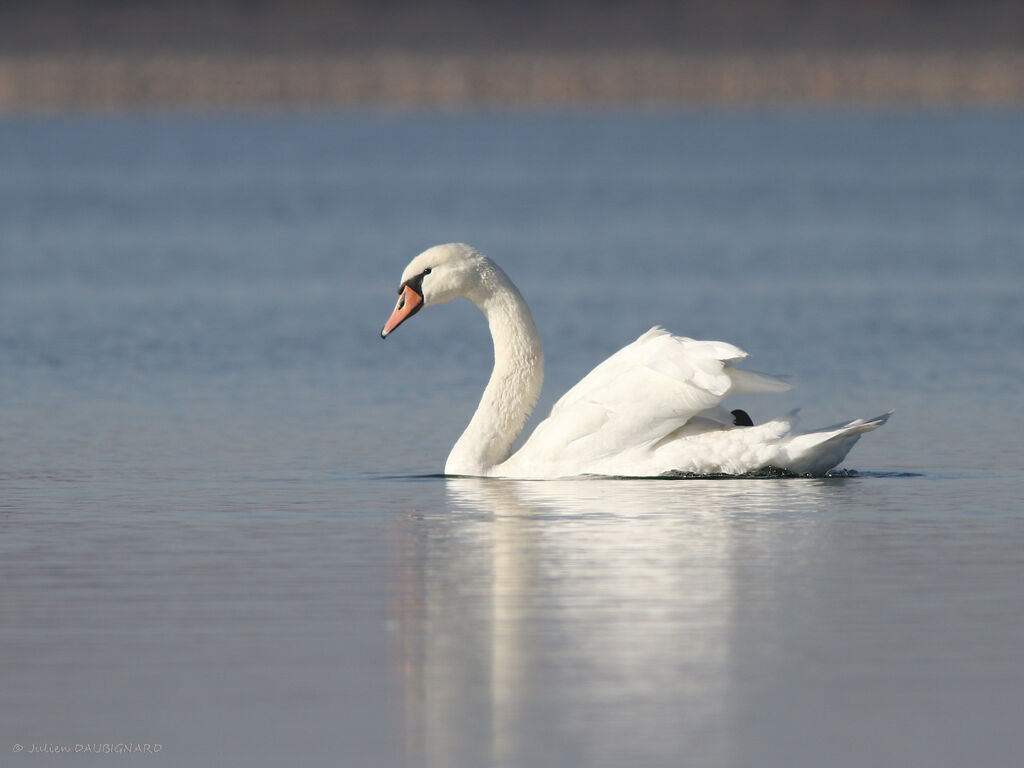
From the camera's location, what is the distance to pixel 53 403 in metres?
13.6

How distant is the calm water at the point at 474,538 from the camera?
6094 mm

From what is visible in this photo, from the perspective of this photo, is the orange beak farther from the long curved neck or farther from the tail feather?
the tail feather

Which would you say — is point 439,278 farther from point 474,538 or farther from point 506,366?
point 474,538

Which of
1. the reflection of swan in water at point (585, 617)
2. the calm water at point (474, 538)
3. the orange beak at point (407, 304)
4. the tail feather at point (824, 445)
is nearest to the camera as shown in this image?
the reflection of swan in water at point (585, 617)

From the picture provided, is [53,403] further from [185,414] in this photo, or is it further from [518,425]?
[518,425]

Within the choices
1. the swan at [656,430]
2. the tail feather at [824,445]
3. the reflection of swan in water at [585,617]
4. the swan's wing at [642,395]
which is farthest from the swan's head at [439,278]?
the tail feather at [824,445]

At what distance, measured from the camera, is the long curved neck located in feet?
36.7

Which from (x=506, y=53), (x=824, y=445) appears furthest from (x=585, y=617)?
(x=506, y=53)

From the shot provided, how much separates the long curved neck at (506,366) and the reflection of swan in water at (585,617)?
2.77 ft

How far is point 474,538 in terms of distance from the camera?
889 cm

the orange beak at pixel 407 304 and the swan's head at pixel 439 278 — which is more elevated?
the swan's head at pixel 439 278

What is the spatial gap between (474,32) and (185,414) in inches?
4902

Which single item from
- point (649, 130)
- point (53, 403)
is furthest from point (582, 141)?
point (53, 403)

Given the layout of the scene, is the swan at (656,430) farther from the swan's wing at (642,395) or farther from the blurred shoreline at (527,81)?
the blurred shoreline at (527,81)
